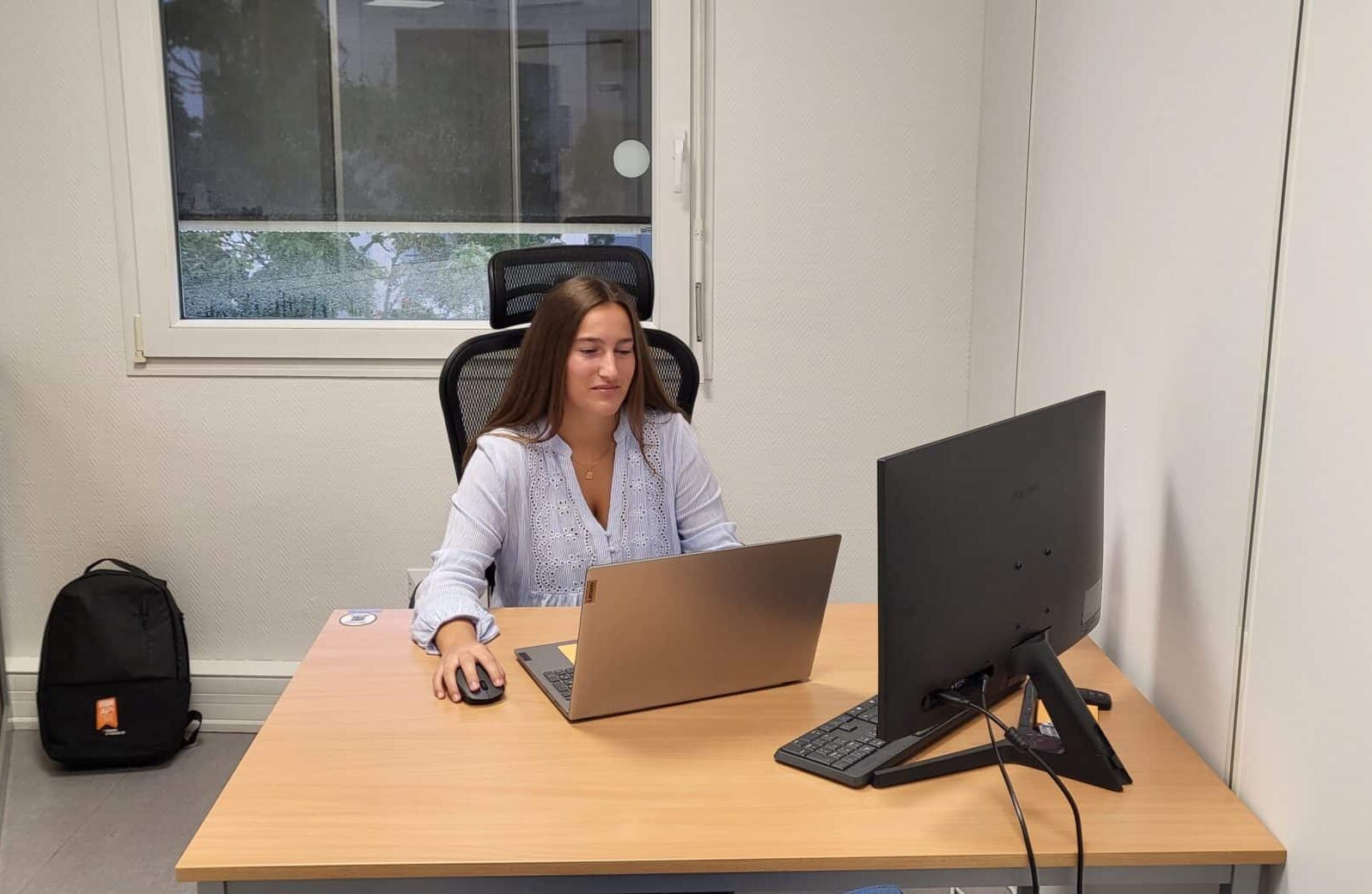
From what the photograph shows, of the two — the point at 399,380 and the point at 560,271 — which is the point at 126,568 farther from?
the point at 560,271

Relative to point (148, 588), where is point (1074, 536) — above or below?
above

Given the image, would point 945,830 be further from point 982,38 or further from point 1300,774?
point 982,38

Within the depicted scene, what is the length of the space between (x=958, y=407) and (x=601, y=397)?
1393 mm

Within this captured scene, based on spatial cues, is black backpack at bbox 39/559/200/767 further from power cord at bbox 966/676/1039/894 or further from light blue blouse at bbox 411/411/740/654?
power cord at bbox 966/676/1039/894

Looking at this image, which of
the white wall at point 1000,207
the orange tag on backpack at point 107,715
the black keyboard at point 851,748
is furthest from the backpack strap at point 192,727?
the white wall at point 1000,207

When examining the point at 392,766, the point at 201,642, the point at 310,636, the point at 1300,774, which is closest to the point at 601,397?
the point at 392,766

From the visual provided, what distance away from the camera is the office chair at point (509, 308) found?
7.25ft

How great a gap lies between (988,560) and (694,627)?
16.4 inches

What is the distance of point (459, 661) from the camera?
5.55 ft

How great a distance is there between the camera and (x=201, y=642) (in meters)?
3.17

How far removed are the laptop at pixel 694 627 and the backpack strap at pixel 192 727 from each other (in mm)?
1747

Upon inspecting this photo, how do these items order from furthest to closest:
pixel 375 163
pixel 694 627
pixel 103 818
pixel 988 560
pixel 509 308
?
1. pixel 375 163
2. pixel 103 818
3. pixel 509 308
4. pixel 694 627
5. pixel 988 560

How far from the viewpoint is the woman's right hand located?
1652mm

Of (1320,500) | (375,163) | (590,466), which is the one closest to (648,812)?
(1320,500)
